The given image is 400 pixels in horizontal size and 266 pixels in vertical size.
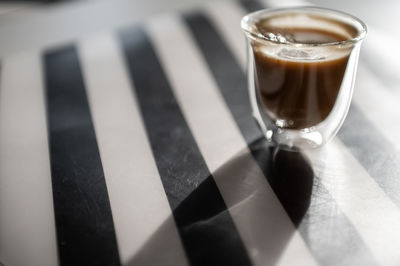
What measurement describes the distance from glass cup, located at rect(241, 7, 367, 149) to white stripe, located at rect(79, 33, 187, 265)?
0.64ft

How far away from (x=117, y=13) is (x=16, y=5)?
0.42 metres

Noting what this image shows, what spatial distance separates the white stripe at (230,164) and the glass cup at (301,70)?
2.9 inches

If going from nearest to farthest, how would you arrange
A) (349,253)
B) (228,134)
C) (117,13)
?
(349,253), (228,134), (117,13)

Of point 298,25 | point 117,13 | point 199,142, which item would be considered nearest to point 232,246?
point 199,142

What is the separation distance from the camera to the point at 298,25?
2.41 ft

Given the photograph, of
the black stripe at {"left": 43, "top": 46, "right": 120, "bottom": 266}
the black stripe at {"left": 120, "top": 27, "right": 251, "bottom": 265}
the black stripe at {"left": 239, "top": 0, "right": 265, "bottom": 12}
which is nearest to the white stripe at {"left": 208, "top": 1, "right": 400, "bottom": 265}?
the black stripe at {"left": 120, "top": 27, "right": 251, "bottom": 265}

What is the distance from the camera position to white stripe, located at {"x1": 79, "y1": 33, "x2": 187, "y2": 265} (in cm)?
54

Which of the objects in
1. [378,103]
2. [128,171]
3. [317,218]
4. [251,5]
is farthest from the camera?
[251,5]

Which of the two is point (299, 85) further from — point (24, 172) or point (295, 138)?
point (24, 172)

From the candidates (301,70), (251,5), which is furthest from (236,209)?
(251,5)

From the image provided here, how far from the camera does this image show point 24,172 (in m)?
0.69

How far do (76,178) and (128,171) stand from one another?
0.24ft

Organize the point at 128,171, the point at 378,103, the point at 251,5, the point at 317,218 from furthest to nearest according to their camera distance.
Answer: the point at 251,5
the point at 378,103
the point at 128,171
the point at 317,218

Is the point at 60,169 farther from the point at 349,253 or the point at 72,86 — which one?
the point at 349,253
